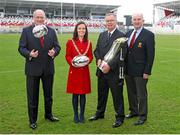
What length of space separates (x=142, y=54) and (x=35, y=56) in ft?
6.19

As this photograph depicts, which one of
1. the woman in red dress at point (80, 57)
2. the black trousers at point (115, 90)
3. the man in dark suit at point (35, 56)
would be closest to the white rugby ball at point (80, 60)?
the woman in red dress at point (80, 57)

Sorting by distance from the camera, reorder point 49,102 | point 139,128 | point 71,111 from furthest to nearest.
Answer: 1. point 71,111
2. point 49,102
3. point 139,128

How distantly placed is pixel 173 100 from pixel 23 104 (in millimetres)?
3582

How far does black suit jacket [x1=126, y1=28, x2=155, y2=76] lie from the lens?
21.0ft

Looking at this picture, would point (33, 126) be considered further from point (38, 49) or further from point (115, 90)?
point (115, 90)

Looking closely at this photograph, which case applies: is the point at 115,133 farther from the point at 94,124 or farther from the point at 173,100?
the point at 173,100

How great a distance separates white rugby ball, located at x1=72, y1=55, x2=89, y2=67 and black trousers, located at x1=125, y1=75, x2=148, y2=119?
2.93ft

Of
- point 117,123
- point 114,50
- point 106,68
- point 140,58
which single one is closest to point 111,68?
point 106,68

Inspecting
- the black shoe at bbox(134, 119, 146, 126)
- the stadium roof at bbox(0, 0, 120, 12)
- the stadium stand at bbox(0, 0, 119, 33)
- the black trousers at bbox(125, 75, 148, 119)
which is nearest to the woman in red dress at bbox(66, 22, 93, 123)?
the black trousers at bbox(125, 75, 148, 119)

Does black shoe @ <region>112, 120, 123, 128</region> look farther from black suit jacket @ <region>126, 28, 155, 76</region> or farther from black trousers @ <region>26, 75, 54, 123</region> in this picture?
black trousers @ <region>26, 75, 54, 123</region>

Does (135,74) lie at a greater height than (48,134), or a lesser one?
greater

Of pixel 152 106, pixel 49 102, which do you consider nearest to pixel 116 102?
pixel 49 102

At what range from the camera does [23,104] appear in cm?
840

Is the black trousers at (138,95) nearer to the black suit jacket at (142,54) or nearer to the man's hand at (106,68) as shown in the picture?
the black suit jacket at (142,54)
